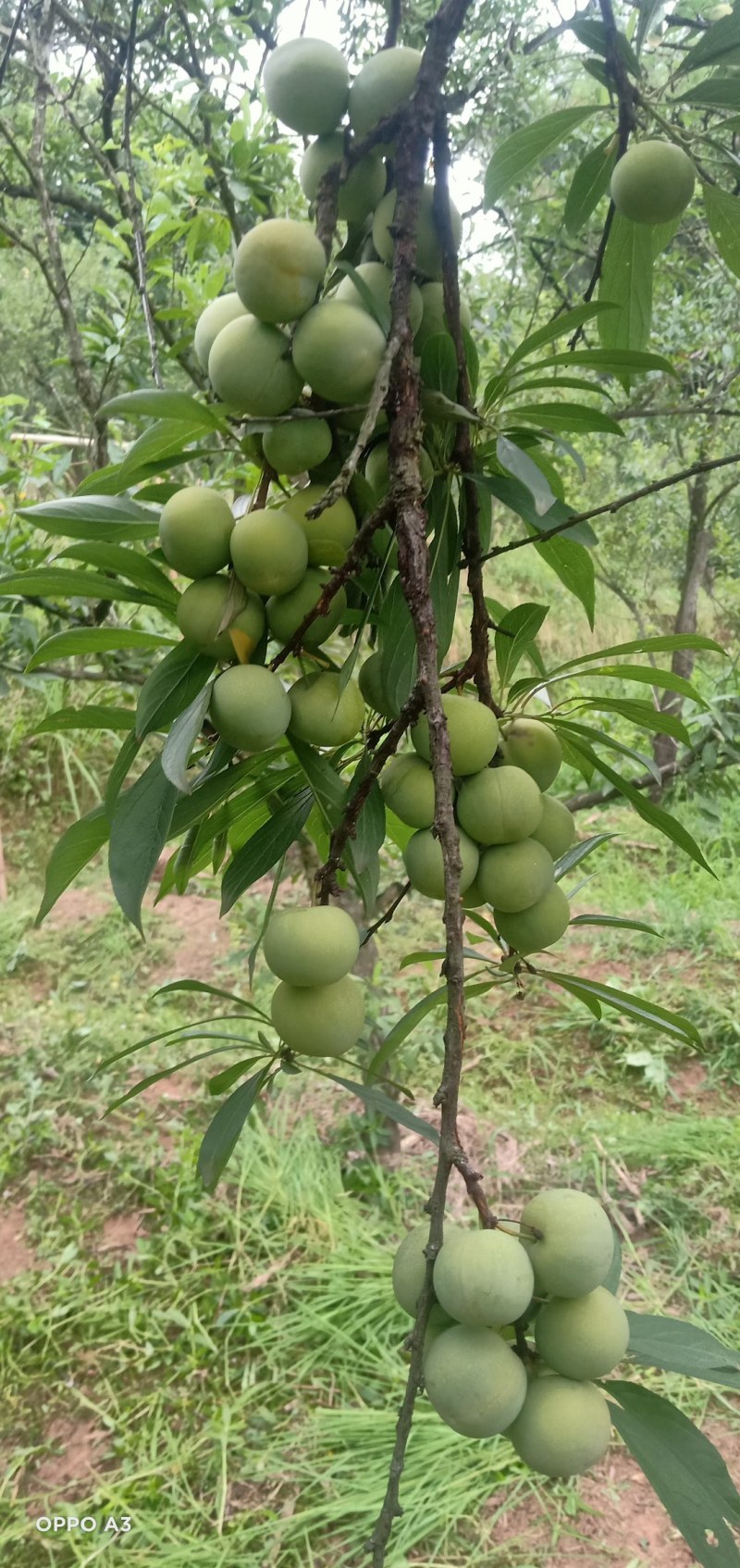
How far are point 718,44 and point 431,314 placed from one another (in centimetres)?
31

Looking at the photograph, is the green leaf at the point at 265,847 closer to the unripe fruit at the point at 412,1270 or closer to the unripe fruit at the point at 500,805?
the unripe fruit at the point at 500,805

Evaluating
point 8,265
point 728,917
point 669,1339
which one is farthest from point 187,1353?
point 8,265

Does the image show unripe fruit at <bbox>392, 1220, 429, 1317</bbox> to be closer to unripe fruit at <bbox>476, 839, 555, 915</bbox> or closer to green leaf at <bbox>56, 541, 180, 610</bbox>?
unripe fruit at <bbox>476, 839, 555, 915</bbox>

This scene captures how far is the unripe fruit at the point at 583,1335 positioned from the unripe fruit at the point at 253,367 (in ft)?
1.64

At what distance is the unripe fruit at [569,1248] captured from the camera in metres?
0.46

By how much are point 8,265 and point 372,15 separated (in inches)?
109

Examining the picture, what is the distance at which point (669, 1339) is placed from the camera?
1.83 ft

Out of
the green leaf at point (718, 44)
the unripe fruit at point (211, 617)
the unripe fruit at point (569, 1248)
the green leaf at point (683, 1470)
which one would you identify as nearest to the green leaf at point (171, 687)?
the unripe fruit at point (211, 617)

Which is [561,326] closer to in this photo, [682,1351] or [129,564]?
[129,564]

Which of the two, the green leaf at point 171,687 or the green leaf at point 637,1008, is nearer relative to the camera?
the green leaf at point 171,687

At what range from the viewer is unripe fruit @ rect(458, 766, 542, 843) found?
541 mm

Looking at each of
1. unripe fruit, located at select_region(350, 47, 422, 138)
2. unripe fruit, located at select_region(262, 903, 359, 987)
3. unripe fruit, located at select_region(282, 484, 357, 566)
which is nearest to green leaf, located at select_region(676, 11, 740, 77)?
unripe fruit, located at select_region(350, 47, 422, 138)

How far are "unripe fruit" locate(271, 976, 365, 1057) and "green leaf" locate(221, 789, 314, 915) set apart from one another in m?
0.09

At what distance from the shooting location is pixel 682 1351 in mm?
544
